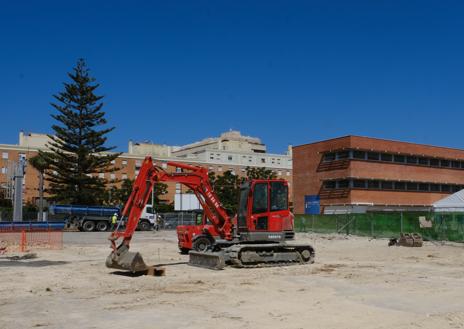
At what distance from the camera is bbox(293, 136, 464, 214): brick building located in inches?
2995

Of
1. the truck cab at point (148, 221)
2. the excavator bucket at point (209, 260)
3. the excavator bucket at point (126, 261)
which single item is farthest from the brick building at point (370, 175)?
the excavator bucket at point (126, 261)

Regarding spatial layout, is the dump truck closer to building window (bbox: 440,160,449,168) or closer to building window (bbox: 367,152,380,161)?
building window (bbox: 367,152,380,161)

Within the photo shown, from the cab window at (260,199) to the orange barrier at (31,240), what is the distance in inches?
570

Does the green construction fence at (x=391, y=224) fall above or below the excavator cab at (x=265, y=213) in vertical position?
below

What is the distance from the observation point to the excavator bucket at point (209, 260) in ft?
65.3

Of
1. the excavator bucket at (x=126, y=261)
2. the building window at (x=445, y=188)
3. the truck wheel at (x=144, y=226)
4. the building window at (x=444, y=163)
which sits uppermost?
the building window at (x=444, y=163)

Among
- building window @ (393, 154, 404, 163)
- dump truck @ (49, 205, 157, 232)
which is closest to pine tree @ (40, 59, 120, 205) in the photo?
dump truck @ (49, 205, 157, 232)

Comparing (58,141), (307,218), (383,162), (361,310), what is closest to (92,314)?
(361,310)

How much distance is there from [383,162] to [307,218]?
1190 inches

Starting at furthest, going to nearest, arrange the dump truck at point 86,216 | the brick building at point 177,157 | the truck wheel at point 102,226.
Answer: the brick building at point 177,157 < the truck wheel at point 102,226 < the dump truck at point 86,216

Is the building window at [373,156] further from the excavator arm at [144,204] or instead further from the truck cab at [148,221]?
the excavator arm at [144,204]

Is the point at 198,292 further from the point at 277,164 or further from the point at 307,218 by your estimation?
the point at 277,164

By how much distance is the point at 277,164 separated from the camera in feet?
455

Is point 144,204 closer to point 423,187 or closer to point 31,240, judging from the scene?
point 31,240
